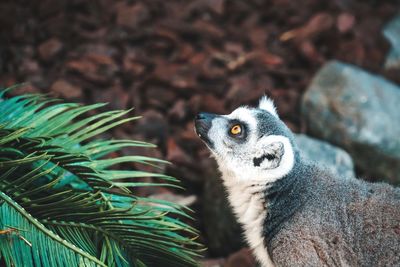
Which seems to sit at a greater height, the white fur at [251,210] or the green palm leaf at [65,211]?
the green palm leaf at [65,211]

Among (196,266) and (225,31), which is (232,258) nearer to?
(196,266)

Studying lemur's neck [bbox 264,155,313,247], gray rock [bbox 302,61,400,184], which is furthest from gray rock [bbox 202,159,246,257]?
gray rock [bbox 302,61,400,184]

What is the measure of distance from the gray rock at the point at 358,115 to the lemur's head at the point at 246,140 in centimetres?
210

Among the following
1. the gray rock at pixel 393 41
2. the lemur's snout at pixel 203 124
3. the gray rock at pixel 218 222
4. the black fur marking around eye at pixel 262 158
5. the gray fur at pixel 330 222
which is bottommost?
the gray rock at pixel 393 41

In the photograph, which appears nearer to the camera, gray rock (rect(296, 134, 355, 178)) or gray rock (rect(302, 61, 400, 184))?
gray rock (rect(296, 134, 355, 178))

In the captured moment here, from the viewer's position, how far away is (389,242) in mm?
4203

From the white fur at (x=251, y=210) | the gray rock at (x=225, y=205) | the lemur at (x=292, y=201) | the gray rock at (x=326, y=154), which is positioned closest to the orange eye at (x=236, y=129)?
the lemur at (x=292, y=201)

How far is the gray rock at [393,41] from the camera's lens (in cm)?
794

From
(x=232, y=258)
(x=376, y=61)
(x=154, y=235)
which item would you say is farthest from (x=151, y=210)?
(x=376, y=61)

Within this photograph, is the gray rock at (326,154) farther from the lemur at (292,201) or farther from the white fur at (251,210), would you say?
the white fur at (251,210)

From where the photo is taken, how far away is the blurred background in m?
6.59

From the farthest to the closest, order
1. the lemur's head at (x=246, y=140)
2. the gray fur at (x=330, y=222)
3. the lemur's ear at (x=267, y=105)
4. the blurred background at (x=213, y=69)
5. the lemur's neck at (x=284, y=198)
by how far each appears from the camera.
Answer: the blurred background at (x=213, y=69)
the lemur's ear at (x=267, y=105)
the lemur's head at (x=246, y=140)
the lemur's neck at (x=284, y=198)
the gray fur at (x=330, y=222)

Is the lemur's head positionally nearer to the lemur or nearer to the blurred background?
the lemur

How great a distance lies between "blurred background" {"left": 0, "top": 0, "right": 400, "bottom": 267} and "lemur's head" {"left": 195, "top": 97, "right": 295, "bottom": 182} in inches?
44.4
